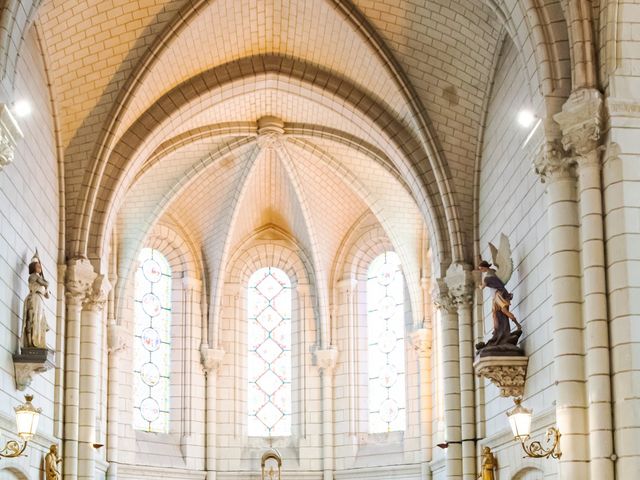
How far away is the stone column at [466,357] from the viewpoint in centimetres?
2320

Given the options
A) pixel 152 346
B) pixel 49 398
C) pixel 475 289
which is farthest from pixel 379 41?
pixel 152 346

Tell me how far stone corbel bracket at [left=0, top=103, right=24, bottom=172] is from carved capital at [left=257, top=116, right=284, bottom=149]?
37.8 feet

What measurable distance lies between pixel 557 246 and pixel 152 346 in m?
17.1

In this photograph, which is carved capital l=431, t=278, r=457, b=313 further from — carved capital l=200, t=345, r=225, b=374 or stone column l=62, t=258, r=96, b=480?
carved capital l=200, t=345, r=225, b=374

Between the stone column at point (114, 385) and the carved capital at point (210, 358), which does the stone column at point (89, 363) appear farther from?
the carved capital at point (210, 358)

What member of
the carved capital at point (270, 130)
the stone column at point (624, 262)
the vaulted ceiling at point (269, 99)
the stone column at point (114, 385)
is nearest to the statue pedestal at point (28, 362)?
the vaulted ceiling at point (269, 99)

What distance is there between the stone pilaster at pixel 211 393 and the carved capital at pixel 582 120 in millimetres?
17410

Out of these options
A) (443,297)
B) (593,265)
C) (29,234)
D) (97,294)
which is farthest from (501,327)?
(97,294)

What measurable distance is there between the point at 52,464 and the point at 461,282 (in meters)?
8.44

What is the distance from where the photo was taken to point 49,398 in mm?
22281

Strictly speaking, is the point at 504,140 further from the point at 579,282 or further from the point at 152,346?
the point at 152,346

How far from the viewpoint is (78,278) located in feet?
76.3

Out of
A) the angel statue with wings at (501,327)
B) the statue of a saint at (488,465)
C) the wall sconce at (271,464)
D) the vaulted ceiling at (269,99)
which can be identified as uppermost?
the vaulted ceiling at (269,99)

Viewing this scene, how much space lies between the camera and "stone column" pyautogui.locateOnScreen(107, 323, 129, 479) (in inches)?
1095
